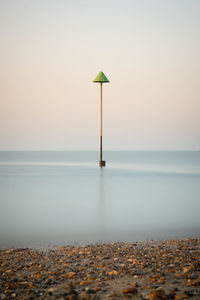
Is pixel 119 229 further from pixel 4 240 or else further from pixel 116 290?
pixel 116 290

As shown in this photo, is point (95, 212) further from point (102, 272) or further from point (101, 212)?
point (102, 272)

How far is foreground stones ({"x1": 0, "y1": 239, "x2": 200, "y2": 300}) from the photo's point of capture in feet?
10.3

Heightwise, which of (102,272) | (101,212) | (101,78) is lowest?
(101,212)

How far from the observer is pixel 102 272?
371cm

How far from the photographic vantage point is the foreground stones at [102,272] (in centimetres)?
314

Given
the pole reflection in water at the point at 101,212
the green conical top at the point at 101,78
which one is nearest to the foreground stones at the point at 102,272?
the pole reflection in water at the point at 101,212

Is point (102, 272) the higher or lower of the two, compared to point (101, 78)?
lower

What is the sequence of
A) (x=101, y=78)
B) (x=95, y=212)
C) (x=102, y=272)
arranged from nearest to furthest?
1. (x=102, y=272)
2. (x=95, y=212)
3. (x=101, y=78)

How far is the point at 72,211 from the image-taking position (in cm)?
887

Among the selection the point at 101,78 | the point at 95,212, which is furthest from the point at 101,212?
the point at 101,78

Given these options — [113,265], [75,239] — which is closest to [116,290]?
[113,265]

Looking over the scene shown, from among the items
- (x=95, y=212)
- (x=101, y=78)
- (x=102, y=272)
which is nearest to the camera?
(x=102, y=272)

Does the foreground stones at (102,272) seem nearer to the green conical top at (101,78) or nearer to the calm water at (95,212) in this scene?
the calm water at (95,212)

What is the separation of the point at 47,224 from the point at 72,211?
1.81 meters
